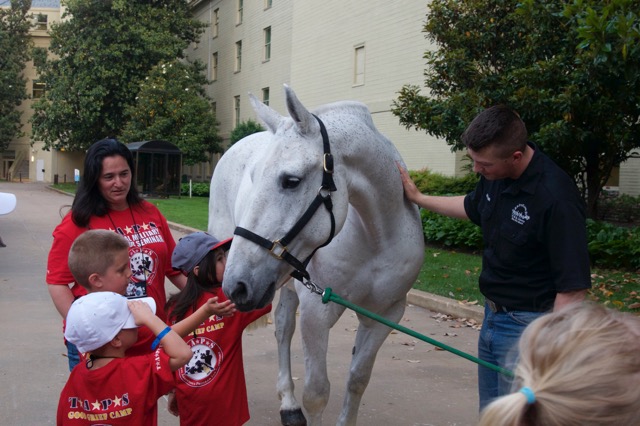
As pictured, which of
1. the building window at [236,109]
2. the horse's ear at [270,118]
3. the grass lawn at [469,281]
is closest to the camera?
the horse's ear at [270,118]

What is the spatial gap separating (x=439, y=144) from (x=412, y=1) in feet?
15.9

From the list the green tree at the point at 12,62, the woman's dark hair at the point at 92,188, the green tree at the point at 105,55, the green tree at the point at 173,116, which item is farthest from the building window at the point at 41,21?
the woman's dark hair at the point at 92,188

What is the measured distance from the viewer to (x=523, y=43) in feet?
38.1

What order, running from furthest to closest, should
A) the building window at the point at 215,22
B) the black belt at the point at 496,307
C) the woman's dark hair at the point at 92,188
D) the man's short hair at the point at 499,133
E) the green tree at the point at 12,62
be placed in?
the green tree at the point at 12,62 → the building window at the point at 215,22 → the woman's dark hair at the point at 92,188 → the black belt at the point at 496,307 → the man's short hair at the point at 499,133

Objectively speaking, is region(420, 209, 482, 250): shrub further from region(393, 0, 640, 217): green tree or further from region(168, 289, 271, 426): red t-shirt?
region(168, 289, 271, 426): red t-shirt

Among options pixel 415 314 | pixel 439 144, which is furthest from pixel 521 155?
pixel 439 144

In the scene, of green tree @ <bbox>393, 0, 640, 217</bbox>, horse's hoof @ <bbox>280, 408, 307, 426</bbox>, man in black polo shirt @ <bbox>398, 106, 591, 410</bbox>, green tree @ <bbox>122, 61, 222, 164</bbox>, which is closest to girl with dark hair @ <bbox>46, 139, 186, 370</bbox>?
horse's hoof @ <bbox>280, 408, 307, 426</bbox>

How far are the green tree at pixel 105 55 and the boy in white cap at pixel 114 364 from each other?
35.2m

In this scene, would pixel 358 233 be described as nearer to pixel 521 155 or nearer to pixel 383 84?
pixel 521 155

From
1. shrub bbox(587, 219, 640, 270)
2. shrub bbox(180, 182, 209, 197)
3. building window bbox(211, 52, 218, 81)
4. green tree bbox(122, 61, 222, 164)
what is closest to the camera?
shrub bbox(587, 219, 640, 270)

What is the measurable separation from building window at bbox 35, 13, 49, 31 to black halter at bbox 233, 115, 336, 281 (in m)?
63.6

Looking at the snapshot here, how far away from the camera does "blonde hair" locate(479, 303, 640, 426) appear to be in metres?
1.15

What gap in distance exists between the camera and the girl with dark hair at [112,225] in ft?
11.4

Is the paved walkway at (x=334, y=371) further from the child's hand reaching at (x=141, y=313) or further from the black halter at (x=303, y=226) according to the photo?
the child's hand reaching at (x=141, y=313)
